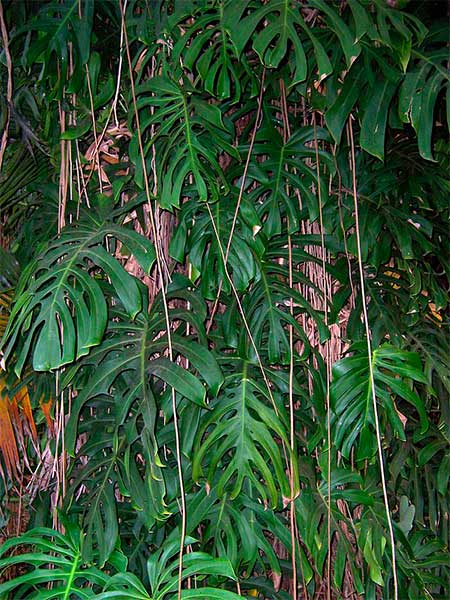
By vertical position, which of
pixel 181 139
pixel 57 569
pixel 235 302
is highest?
pixel 181 139

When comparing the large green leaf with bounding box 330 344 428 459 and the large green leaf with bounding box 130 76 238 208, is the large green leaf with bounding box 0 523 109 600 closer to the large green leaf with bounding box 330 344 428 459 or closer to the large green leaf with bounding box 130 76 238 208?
the large green leaf with bounding box 330 344 428 459

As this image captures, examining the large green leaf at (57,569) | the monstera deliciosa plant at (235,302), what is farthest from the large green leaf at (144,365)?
the large green leaf at (57,569)

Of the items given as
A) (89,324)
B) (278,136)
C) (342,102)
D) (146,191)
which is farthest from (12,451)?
(342,102)

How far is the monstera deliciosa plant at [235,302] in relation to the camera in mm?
1014

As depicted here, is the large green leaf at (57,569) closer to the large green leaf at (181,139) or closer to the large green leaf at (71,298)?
the large green leaf at (71,298)

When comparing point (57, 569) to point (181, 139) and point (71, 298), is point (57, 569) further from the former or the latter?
point (181, 139)

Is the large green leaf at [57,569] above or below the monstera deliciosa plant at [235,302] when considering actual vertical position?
below

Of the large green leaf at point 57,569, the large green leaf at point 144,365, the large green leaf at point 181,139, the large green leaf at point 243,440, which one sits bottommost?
the large green leaf at point 57,569

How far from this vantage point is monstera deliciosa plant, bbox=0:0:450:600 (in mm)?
1014

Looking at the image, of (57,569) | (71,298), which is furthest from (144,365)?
(57,569)

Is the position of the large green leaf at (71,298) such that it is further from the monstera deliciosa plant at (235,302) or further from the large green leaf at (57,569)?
the large green leaf at (57,569)

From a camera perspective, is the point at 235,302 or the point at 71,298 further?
the point at 235,302

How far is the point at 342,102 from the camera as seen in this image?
3.37 ft

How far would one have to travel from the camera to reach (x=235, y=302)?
3.71ft
